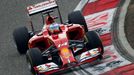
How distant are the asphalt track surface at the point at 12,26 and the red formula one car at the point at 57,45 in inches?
22.2

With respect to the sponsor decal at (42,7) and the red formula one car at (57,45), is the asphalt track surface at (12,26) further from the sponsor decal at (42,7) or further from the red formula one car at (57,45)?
the sponsor decal at (42,7)

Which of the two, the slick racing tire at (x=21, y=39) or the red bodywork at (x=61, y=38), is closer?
the red bodywork at (x=61, y=38)

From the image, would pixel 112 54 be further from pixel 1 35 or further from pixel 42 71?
→ pixel 1 35

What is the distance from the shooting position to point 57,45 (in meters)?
15.6

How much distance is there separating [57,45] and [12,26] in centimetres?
631

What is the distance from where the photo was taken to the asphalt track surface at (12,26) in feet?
55.2

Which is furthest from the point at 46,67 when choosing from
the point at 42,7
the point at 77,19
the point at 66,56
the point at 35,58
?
the point at 77,19

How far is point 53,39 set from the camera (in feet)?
52.1

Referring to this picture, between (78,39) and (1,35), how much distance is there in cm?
489

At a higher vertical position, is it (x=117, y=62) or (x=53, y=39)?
(x=53, y=39)

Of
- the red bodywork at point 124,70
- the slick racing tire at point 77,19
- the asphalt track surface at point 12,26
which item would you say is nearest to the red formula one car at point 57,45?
the slick racing tire at point 77,19

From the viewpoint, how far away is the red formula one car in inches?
590

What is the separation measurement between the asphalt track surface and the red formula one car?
56 cm

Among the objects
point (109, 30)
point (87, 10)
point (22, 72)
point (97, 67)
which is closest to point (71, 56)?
point (97, 67)
